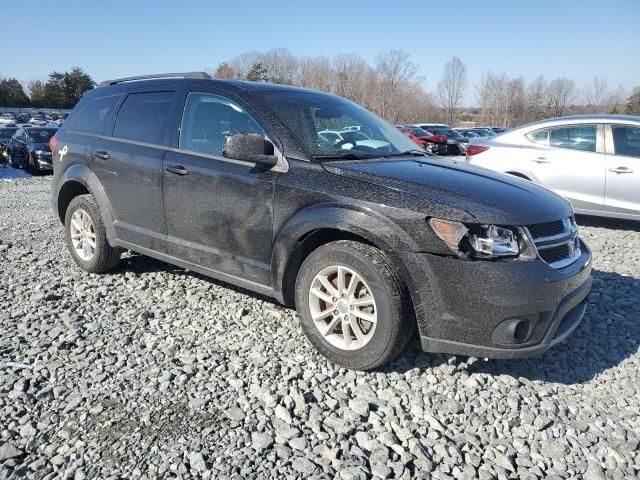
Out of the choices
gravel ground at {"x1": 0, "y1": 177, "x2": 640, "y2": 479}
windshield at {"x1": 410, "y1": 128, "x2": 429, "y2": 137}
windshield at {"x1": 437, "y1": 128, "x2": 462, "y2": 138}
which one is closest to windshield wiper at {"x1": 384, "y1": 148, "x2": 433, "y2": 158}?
gravel ground at {"x1": 0, "y1": 177, "x2": 640, "y2": 479}

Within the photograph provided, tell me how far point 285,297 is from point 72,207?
2.82 m

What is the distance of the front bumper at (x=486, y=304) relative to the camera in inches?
110

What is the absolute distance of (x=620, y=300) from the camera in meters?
4.59

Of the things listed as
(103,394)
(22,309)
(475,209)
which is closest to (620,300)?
(475,209)

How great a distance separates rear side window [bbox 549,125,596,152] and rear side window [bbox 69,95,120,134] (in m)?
6.11

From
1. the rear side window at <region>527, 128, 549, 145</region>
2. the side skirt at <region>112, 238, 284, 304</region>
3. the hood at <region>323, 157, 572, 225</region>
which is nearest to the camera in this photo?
the hood at <region>323, 157, 572, 225</region>

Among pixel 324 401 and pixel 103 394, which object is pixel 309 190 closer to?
pixel 324 401

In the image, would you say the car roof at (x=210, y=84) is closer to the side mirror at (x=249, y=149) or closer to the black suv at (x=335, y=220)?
the black suv at (x=335, y=220)

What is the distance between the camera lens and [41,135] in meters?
17.5

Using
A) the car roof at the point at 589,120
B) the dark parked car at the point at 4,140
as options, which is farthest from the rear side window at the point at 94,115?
the dark parked car at the point at 4,140

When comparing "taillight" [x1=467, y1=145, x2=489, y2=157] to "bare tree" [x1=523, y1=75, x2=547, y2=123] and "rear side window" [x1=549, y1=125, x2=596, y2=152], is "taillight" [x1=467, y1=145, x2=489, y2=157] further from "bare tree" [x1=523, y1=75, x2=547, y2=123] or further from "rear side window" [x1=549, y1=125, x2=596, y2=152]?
"bare tree" [x1=523, y1=75, x2=547, y2=123]

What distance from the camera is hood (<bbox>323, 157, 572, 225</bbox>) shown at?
2.92 metres

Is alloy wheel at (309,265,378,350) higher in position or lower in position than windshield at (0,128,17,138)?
lower

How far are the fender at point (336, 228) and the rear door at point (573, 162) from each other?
5461 millimetres
